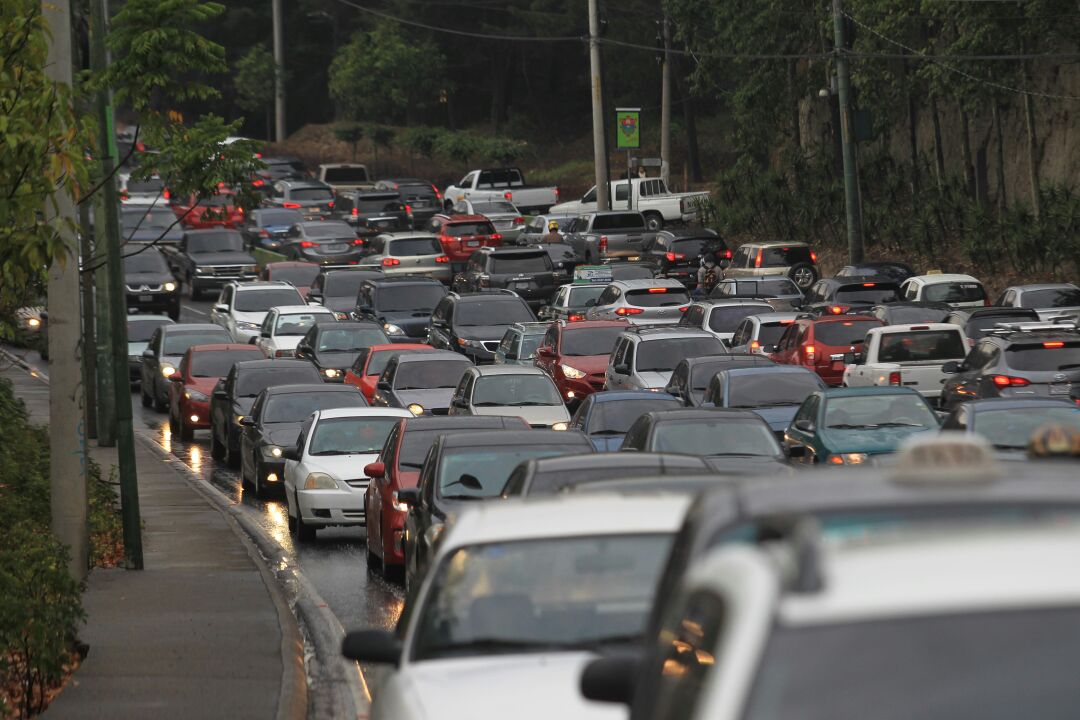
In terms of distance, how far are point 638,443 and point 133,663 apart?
22.9ft

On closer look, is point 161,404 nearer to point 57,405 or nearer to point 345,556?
point 345,556

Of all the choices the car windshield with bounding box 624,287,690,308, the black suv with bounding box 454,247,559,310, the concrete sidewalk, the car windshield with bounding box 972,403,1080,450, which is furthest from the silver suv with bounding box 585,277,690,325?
the car windshield with bounding box 972,403,1080,450

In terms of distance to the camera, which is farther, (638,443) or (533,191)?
(533,191)

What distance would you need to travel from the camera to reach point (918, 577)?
3152 mm

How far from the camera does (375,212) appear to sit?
66.9 metres

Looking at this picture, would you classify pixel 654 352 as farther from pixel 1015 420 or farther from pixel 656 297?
pixel 1015 420

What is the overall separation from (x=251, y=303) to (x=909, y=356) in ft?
67.4

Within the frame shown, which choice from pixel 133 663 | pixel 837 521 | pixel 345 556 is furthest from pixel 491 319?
pixel 837 521

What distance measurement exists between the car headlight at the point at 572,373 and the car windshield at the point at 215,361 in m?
6.32

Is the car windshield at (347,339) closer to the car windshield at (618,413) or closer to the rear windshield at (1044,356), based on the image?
the car windshield at (618,413)

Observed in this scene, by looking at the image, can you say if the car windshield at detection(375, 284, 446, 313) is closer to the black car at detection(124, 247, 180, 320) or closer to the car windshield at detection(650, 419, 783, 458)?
the black car at detection(124, 247, 180, 320)

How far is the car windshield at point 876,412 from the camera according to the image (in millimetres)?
20062

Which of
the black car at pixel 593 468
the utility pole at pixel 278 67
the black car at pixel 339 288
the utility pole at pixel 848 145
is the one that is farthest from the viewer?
the utility pole at pixel 278 67

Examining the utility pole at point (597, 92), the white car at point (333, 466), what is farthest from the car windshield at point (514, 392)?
the utility pole at point (597, 92)
